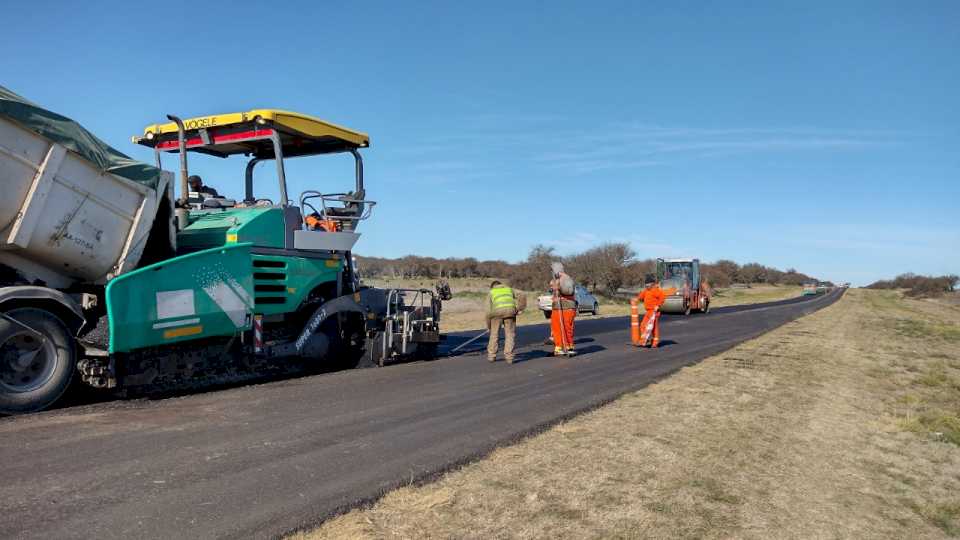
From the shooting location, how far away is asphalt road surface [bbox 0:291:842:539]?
3.92 metres

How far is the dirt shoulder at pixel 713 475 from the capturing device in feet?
13.4

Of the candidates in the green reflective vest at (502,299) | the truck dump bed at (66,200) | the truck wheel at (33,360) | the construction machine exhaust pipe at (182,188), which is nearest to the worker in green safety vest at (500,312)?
the green reflective vest at (502,299)

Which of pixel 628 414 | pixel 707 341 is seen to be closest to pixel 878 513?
pixel 628 414

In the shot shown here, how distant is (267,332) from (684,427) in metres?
5.19

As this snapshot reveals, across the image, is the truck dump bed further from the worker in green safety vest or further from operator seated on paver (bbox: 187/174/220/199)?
the worker in green safety vest

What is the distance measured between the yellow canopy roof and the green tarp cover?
5.62 ft

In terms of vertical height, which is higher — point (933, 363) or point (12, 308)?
point (12, 308)

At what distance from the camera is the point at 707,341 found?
54.6 feet

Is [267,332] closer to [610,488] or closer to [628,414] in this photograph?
[628,414]

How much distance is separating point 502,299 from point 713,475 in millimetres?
7077

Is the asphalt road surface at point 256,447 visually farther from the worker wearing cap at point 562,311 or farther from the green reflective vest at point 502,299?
the worker wearing cap at point 562,311

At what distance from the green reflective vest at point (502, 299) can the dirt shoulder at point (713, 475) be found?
11.2 feet

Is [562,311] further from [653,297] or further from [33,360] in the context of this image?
[33,360]

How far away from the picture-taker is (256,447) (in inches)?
213
